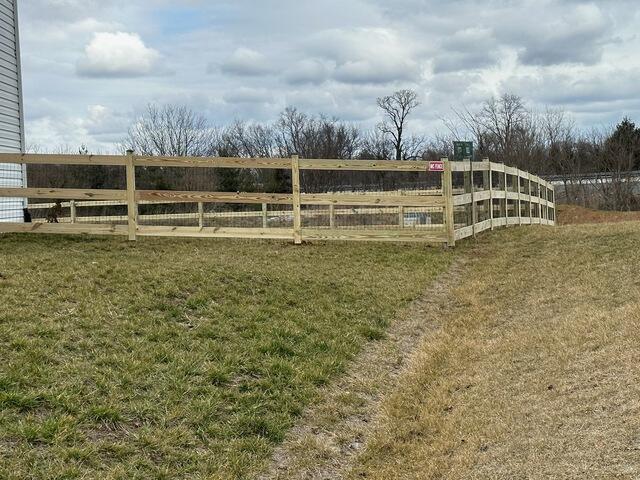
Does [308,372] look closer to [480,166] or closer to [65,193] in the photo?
[65,193]

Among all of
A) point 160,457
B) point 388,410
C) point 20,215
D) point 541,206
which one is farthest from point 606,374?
point 541,206

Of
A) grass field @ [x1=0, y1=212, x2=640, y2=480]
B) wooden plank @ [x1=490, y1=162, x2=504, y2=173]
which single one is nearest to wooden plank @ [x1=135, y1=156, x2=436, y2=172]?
grass field @ [x1=0, y1=212, x2=640, y2=480]

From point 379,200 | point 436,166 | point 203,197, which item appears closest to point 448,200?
point 436,166

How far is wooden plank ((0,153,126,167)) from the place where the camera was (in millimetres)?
10211

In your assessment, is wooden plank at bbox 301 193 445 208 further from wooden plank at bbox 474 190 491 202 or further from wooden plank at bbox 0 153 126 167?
wooden plank at bbox 0 153 126 167

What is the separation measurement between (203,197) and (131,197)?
1.16 metres

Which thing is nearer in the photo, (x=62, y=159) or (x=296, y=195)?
(x=62, y=159)

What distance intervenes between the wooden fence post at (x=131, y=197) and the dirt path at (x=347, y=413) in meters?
5.38

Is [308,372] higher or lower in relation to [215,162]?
lower

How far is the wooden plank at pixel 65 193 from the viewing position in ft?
32.9

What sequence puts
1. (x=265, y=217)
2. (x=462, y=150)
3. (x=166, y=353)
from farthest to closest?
1. (x=265, y=217)
2. (x=462, y=150)
3. (x=166, y=353)

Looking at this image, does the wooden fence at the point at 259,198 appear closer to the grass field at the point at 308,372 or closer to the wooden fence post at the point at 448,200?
the wooden fence post at the point at 448,200

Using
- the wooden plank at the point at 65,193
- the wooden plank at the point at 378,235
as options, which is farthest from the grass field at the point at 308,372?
the wooden plank at the point at 378,235

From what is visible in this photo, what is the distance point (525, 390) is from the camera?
172 inches
